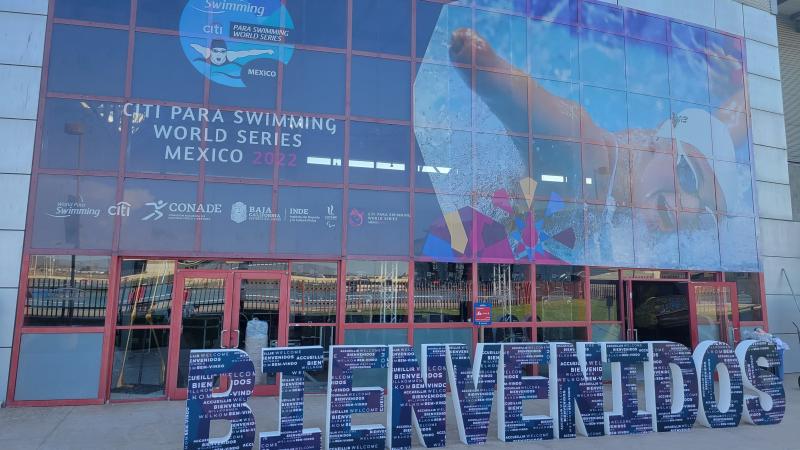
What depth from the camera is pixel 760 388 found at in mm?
8031

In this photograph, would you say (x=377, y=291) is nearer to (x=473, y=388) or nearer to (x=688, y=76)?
(x=473, y=388)

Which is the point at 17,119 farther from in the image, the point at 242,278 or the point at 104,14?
the point at 242,278

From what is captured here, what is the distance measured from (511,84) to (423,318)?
201 inches

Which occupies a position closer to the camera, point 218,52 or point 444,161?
point 218,52

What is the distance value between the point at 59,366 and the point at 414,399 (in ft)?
19.0

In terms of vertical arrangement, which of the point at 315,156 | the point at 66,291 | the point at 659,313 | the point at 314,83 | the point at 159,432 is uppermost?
the point at 314,83

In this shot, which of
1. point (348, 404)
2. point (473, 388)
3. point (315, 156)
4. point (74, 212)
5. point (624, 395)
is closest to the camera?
point (348, 404)

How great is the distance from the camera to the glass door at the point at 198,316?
924 cm

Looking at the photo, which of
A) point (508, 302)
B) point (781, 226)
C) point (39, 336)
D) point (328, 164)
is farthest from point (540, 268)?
point (39, 336)

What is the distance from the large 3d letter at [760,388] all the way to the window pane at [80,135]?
10.2 meters

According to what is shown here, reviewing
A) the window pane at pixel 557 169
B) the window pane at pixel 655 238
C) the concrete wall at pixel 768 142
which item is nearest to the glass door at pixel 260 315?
the window pane at pixel 557 169

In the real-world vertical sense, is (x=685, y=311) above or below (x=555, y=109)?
below

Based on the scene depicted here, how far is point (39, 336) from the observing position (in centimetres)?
859

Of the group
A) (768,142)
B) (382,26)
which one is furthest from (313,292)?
(768,142)
